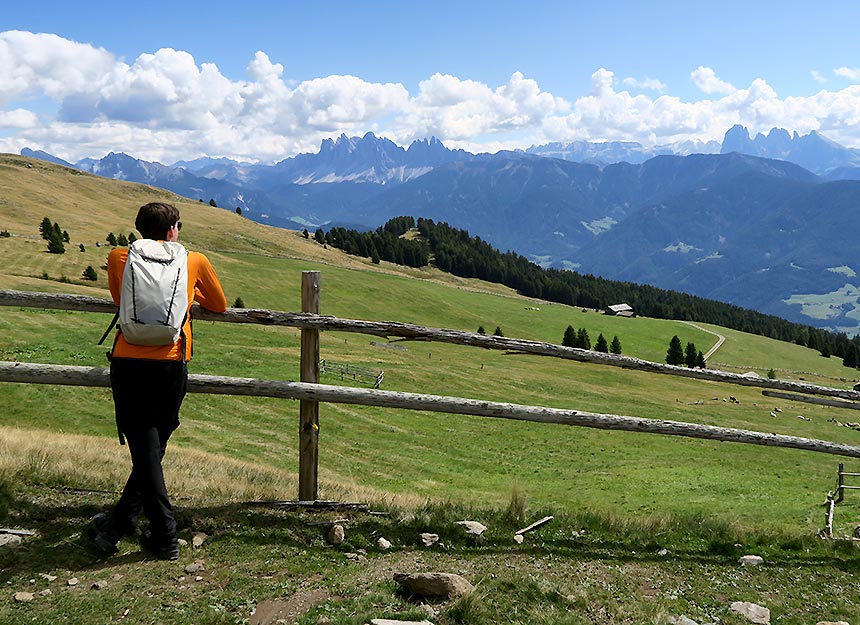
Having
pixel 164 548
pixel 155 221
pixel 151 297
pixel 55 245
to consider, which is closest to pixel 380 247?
pixel 55 245

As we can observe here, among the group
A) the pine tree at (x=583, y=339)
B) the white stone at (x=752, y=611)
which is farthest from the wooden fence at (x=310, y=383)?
the pine tree at (x=583, y=339)

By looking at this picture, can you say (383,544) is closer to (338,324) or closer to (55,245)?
(338,324)

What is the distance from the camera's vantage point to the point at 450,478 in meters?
18.8

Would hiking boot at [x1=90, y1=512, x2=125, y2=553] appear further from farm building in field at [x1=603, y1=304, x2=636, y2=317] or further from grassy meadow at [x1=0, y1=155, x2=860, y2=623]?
farm building in field at [x1=603, y1=304, x2=636, y2=317]

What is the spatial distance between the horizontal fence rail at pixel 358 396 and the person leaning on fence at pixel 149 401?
3.02ft

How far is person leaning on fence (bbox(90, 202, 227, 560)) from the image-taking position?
14.9 feet

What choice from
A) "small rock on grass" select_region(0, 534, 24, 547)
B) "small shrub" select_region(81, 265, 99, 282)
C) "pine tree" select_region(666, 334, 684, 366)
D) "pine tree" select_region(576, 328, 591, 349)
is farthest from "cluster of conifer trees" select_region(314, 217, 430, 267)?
"small rock on grass" select_region(0, 534, 24, 547)

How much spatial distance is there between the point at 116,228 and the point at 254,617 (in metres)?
114

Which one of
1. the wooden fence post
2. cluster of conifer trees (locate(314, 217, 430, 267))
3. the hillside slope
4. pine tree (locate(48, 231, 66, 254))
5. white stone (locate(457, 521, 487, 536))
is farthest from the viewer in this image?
cluster of conifer trees (locate(314, 217, 430, 267))

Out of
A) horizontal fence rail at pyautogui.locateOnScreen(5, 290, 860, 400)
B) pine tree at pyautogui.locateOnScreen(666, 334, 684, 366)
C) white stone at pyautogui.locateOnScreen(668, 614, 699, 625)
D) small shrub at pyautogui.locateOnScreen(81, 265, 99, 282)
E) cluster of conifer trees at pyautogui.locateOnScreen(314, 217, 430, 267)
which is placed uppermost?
cluster of conifer trees at pyautogui.locateOnScreen(314, 217, 430, 267)

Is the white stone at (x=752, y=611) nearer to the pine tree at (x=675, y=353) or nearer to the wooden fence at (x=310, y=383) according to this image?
the wooden fence at (x=310, y=383)

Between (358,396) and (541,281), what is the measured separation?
6046 inches

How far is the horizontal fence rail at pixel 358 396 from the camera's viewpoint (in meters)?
5.59

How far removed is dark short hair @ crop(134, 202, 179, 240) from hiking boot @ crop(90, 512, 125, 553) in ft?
8.20
